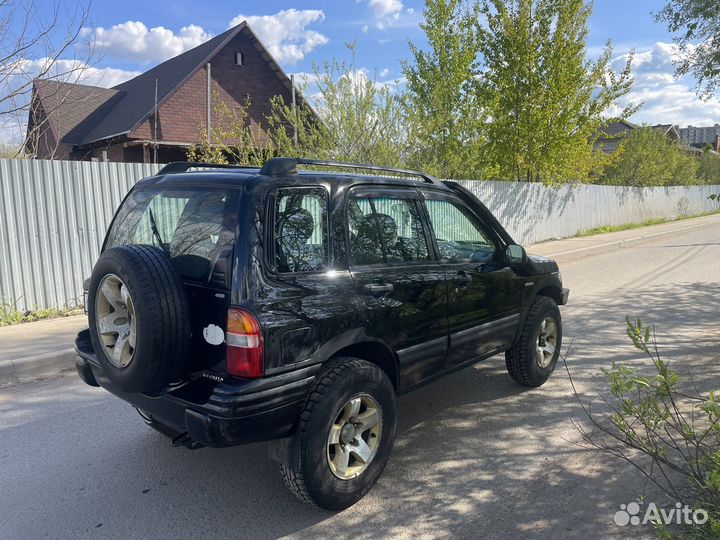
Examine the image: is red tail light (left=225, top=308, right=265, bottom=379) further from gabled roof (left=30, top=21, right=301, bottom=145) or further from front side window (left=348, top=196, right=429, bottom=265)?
gabled roof (left=30, top=21, right=301, bottom=145)

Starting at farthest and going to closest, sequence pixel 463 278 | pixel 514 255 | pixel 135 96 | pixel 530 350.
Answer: pixel 135 96, pixel 530 350, pixel 514 255, pixel 463 278

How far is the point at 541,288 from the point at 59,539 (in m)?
3.89

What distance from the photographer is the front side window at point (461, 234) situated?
3910 millimetres

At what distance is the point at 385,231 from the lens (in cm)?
337

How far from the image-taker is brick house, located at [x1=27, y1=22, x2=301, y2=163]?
60.4 ft

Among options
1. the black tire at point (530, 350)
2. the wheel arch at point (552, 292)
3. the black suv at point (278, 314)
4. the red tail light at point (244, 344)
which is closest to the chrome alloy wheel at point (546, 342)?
the black tire at point (530, 350)

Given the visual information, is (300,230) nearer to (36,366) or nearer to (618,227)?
(36,366)

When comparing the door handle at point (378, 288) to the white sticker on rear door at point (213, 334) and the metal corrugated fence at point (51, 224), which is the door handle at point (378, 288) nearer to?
the white sticker on rear door at point (213, 334)

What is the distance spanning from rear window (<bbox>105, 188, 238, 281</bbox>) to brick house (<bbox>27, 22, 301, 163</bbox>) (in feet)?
50.6

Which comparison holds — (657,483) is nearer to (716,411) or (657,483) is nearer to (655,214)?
(716,411)

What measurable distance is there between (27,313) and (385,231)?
20.5 ft

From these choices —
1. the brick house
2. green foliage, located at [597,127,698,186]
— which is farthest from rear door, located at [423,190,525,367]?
green foliage, located at [597,127,698,186]

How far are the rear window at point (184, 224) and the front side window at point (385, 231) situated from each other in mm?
759

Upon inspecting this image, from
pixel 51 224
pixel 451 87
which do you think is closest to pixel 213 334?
pixel 51 224
